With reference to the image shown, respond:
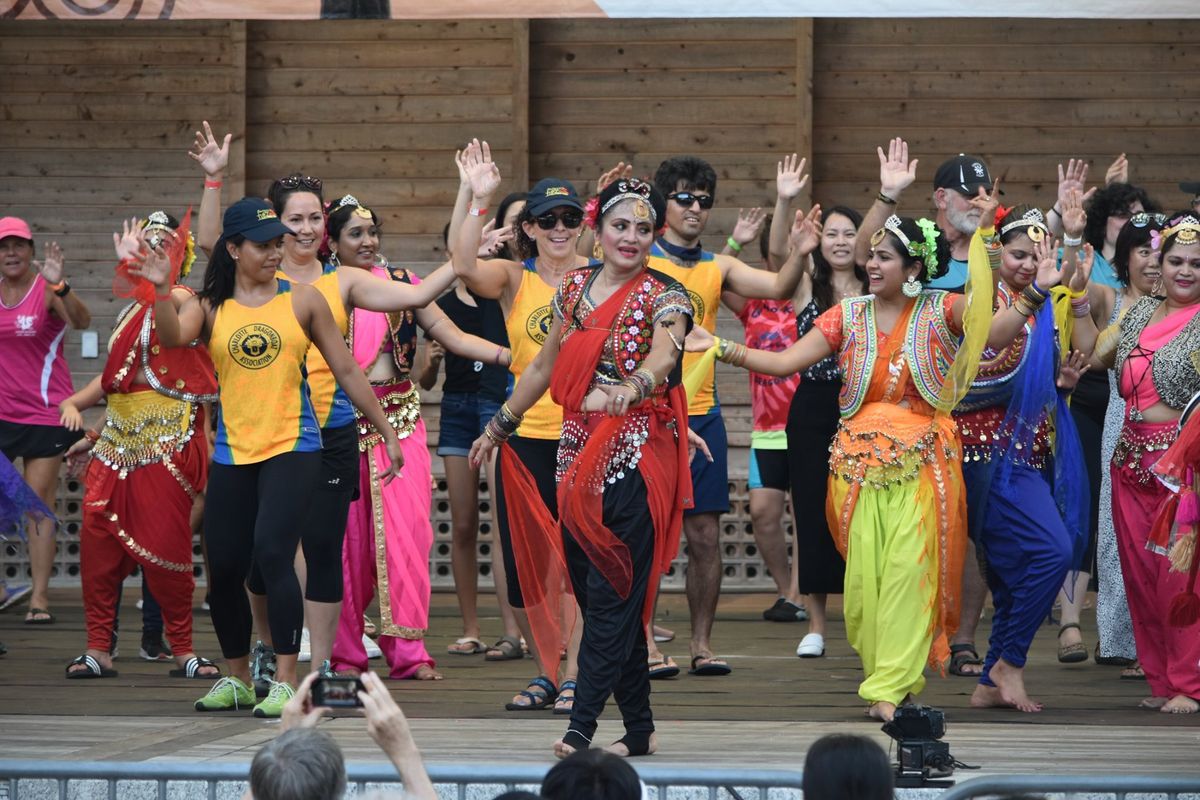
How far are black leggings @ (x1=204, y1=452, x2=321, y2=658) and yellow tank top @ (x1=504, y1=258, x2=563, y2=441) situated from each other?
31.4 inches

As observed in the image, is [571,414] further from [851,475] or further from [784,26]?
[784,26]

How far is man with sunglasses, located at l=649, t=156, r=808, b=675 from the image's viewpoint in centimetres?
719

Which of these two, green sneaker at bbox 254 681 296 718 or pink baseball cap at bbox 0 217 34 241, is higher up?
pink baseball cap at bbox 0 217 34 241

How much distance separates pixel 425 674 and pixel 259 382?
1607 millimetres

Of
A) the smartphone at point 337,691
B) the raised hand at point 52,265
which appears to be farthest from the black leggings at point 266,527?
the raised hand at point 52,265

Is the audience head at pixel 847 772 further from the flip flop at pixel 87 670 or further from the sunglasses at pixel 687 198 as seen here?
the flip flop at pixel 87 670

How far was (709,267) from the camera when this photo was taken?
7.20 metres

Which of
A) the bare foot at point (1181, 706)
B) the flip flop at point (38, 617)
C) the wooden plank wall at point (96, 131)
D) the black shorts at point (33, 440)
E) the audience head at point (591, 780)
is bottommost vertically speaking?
the flip flop at point (38, 617)

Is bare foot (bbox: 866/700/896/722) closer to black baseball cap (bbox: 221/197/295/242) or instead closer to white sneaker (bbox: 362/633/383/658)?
black baseball cap (bbox: 221/197/295/242)

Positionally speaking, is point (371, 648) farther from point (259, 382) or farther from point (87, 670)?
point (259, 382)

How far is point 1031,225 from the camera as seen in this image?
640 cm

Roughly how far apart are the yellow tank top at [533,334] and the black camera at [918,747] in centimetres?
206

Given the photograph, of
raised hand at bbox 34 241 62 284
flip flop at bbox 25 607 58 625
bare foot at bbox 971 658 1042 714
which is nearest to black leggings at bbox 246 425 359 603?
bare foot at bbox 971 658 1042 714

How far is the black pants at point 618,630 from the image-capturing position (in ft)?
17.1
